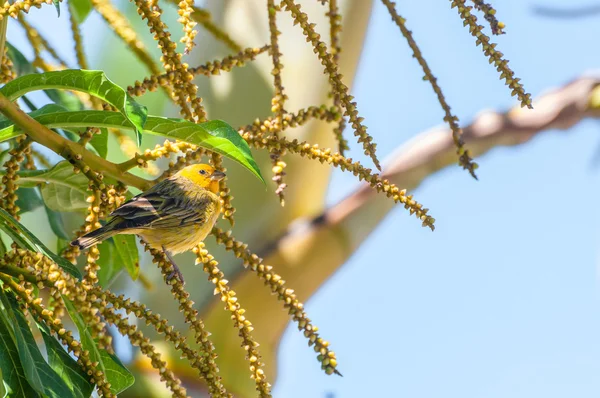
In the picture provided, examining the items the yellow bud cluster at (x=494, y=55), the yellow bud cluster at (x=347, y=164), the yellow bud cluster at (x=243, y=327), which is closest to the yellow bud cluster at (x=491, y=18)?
the yellow bud cluster at (x=494, y=55)

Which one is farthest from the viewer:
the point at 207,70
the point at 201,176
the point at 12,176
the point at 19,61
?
the point at 201,176

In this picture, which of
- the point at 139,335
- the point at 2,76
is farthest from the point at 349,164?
the point at 2,76

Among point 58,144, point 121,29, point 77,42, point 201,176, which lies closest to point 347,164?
point 58,144

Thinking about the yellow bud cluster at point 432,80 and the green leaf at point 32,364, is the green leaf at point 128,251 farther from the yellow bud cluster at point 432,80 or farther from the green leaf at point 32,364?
the yellow bud cluster at point 432,80

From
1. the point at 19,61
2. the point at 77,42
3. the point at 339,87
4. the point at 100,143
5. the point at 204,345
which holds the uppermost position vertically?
the point at 19,61

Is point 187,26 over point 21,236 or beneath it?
over

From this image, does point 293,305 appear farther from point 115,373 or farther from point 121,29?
point 121,29

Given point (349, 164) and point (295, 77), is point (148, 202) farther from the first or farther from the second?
point (295, 77)

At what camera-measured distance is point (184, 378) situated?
216cm

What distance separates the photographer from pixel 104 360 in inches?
51.8

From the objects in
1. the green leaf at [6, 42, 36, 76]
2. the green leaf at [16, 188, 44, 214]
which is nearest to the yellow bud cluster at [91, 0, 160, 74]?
the green leaf at [6, 42, 36, 76]

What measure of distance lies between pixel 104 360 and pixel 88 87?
1.35 feet

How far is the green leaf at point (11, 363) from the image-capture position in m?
1.20

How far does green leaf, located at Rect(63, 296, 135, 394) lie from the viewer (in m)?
1.25
